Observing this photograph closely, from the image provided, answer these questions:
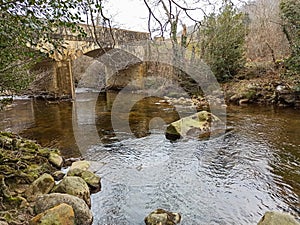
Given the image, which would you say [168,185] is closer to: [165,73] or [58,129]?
[58,129]

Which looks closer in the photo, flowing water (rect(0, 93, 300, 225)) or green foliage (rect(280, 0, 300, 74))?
flowing water (rect(0, 93, 300, 225))

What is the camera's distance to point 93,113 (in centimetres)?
953

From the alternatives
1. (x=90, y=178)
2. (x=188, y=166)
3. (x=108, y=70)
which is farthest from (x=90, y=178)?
(x=108, y=70)

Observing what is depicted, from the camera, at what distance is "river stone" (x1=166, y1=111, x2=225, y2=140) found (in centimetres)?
629

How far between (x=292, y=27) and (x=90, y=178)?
360 inches

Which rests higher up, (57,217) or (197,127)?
(197,127)

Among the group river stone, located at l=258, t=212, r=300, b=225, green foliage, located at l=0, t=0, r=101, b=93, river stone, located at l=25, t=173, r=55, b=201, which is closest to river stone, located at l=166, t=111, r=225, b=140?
river stone, located at l=25, t=173, r=55, b=201

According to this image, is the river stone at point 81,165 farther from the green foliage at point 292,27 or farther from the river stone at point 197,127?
the green foliage at point 292,27

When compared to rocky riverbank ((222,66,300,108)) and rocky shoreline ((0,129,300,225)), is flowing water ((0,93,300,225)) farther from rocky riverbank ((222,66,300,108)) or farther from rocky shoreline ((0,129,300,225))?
rocky riverbank ((222,66,300,108))

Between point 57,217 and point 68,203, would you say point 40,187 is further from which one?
point 57,217

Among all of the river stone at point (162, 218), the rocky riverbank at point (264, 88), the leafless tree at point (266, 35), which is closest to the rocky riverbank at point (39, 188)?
the river stone at point (162, 218)

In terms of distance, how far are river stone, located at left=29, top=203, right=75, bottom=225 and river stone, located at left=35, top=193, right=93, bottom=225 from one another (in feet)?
0.62

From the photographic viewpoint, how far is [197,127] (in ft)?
21.6

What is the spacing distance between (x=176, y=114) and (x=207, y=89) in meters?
3.82
